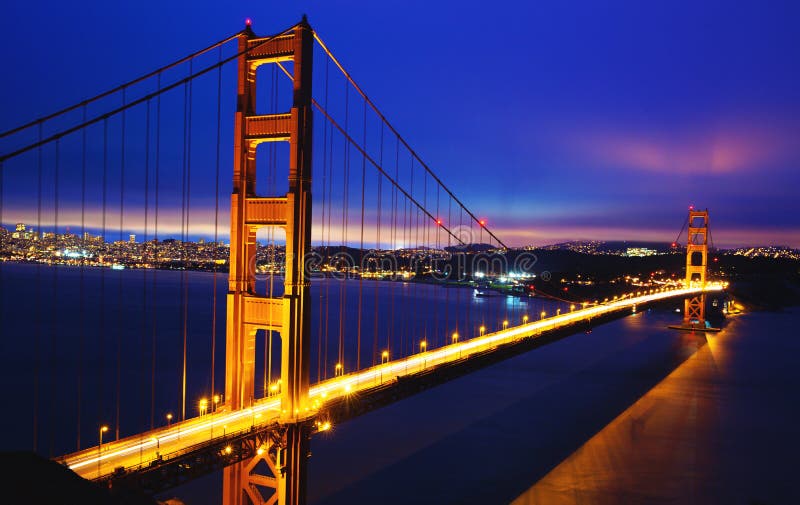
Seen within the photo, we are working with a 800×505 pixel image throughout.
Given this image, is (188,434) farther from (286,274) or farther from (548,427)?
(548,427)

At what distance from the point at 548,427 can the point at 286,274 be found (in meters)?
13.4

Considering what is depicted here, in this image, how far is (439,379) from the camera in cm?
1420

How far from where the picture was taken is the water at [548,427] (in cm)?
1441

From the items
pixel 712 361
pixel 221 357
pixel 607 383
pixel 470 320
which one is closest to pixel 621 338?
pixel 712 361

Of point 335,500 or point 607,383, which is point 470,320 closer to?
point 607,383

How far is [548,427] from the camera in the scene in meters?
19.5

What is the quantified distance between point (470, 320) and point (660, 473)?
4048 centimetres

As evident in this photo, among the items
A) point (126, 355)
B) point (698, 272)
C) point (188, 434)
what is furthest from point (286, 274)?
point (698, 272)

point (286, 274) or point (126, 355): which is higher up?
point (286, 274)

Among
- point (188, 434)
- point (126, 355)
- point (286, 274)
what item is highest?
point (286, 274)

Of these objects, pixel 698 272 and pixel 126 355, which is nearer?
pixel 126 355

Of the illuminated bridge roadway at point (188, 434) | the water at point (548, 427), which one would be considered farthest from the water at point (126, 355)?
the illuminated bridge roadway at point (188, 434)

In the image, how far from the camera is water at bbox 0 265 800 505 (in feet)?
47.3

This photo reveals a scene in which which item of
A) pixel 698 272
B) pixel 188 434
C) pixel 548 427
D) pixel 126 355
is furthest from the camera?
pixel 698 272
